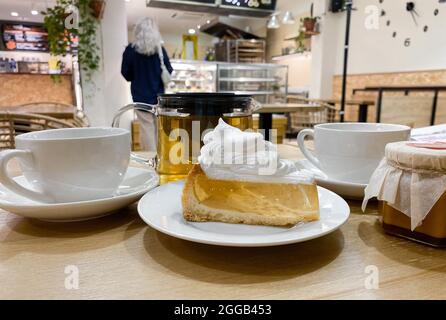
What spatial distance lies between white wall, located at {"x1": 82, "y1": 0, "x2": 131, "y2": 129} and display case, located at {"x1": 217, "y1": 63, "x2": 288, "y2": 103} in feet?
6.49

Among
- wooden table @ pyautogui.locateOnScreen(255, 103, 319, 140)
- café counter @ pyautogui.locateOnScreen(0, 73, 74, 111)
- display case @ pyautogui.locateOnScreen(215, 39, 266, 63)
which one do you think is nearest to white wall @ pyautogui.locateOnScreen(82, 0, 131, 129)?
wooden table @ pyautogui.locateOnScreen(255, 103, 319, 140)

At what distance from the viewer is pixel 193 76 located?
208 inches

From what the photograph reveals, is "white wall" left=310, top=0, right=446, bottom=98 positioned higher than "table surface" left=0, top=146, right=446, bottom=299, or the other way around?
"white wall" left=310, top=0, right=446, bottom=98

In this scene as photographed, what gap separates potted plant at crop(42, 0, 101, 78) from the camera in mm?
3355

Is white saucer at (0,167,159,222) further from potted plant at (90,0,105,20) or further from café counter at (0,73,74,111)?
café counter at (0,73,74,111)

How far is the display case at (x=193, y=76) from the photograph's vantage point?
16.7 feet

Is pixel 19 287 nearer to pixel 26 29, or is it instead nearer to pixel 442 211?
pixel 442 211

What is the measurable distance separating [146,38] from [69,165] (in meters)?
3.01

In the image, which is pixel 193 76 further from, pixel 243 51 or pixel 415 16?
pixel 415 16

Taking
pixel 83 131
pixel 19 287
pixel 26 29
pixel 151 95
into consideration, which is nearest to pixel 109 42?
pixel 151 95

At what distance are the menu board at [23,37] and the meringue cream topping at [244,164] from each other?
7687 millimetres

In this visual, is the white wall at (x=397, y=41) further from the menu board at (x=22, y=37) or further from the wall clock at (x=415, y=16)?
the menu board at (x=22, y=37)

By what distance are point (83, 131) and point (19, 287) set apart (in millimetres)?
310
